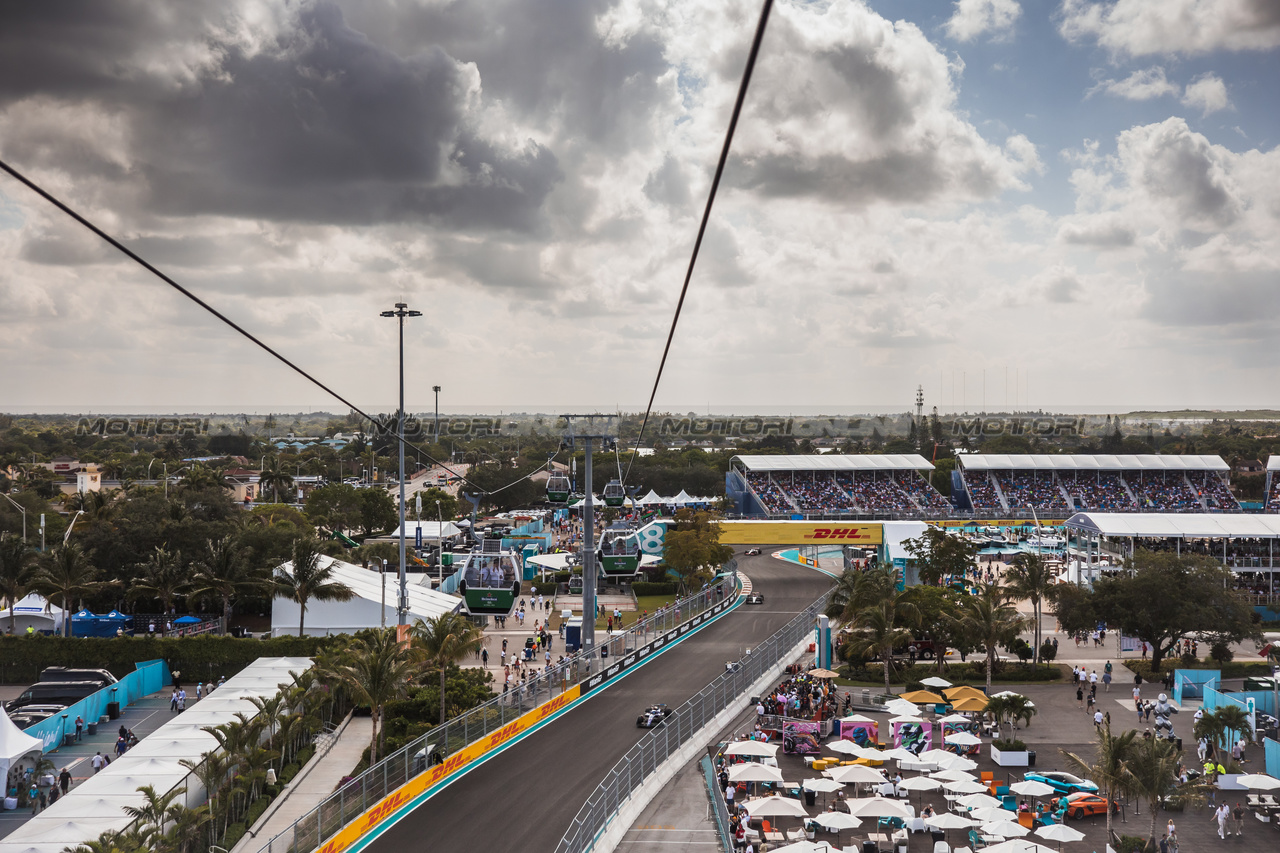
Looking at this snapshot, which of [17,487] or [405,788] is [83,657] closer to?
[405,788]

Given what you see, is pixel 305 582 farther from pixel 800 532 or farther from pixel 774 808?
pixel 800 532

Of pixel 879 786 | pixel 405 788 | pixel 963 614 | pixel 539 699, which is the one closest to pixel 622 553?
pixel 963 614

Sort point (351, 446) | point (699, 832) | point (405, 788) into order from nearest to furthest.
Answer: point (405, 788), point (699, 832), point (351, 446)

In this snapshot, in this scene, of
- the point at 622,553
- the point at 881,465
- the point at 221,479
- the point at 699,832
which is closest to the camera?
the point at 699,832

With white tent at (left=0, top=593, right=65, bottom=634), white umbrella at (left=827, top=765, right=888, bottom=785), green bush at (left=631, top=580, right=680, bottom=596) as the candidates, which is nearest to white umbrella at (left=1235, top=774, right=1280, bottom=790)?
white umbrella at (left=827, top=765, right=888, bottom=785)

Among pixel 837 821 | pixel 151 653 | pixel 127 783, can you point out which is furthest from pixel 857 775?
pixel 151 653

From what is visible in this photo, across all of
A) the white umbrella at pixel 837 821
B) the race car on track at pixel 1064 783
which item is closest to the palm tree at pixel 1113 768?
the race car on track at pixel 1064 783
